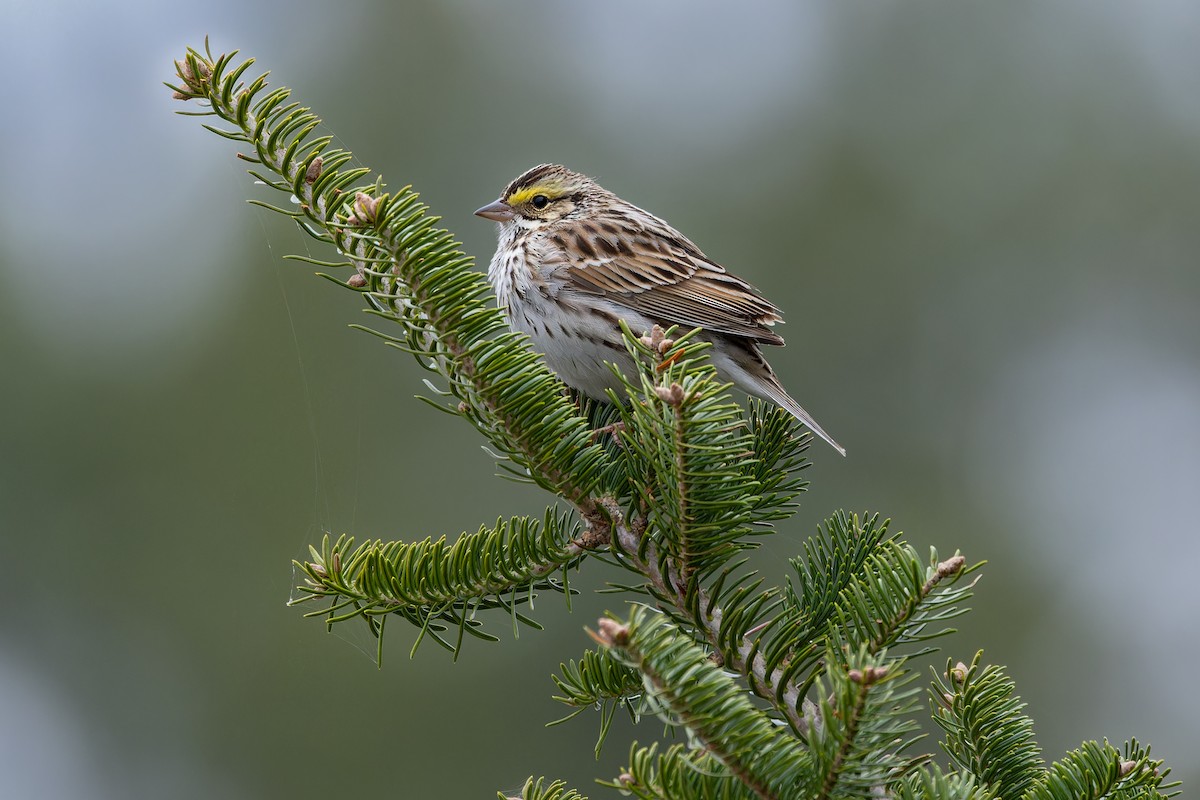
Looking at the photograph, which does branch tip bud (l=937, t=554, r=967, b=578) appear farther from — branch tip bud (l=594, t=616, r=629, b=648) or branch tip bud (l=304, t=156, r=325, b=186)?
branch tip bud (l=304, t=156, r=325, b=186)

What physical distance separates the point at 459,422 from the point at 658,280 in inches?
239

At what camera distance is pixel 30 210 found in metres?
10.8

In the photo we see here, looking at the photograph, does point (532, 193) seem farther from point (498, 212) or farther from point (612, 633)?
point (612, 633)

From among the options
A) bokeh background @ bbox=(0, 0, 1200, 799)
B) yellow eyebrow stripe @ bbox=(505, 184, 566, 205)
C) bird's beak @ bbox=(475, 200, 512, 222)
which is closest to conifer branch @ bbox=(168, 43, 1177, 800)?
bird's beak @ bbox=(475, 200, 512, 222)

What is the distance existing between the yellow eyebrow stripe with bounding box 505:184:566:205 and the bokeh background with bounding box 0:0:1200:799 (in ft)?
10.1

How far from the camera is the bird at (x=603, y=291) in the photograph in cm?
416

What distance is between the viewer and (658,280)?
4637 millimetres

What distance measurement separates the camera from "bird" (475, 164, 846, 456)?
416 centimetres

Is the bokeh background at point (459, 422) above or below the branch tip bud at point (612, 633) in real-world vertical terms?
above

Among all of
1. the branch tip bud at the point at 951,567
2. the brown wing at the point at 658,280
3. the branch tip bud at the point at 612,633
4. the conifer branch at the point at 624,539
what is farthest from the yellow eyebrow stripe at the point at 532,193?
the branch tip bud at the point at 612,633

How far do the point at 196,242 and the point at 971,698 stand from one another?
10.4 meters

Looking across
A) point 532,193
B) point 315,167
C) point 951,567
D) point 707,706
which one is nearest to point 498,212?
point 532,193

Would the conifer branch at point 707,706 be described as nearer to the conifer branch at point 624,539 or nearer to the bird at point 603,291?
the conifer branch at point 624,539

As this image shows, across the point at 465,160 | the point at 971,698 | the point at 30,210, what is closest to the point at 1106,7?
the point at 465,160
